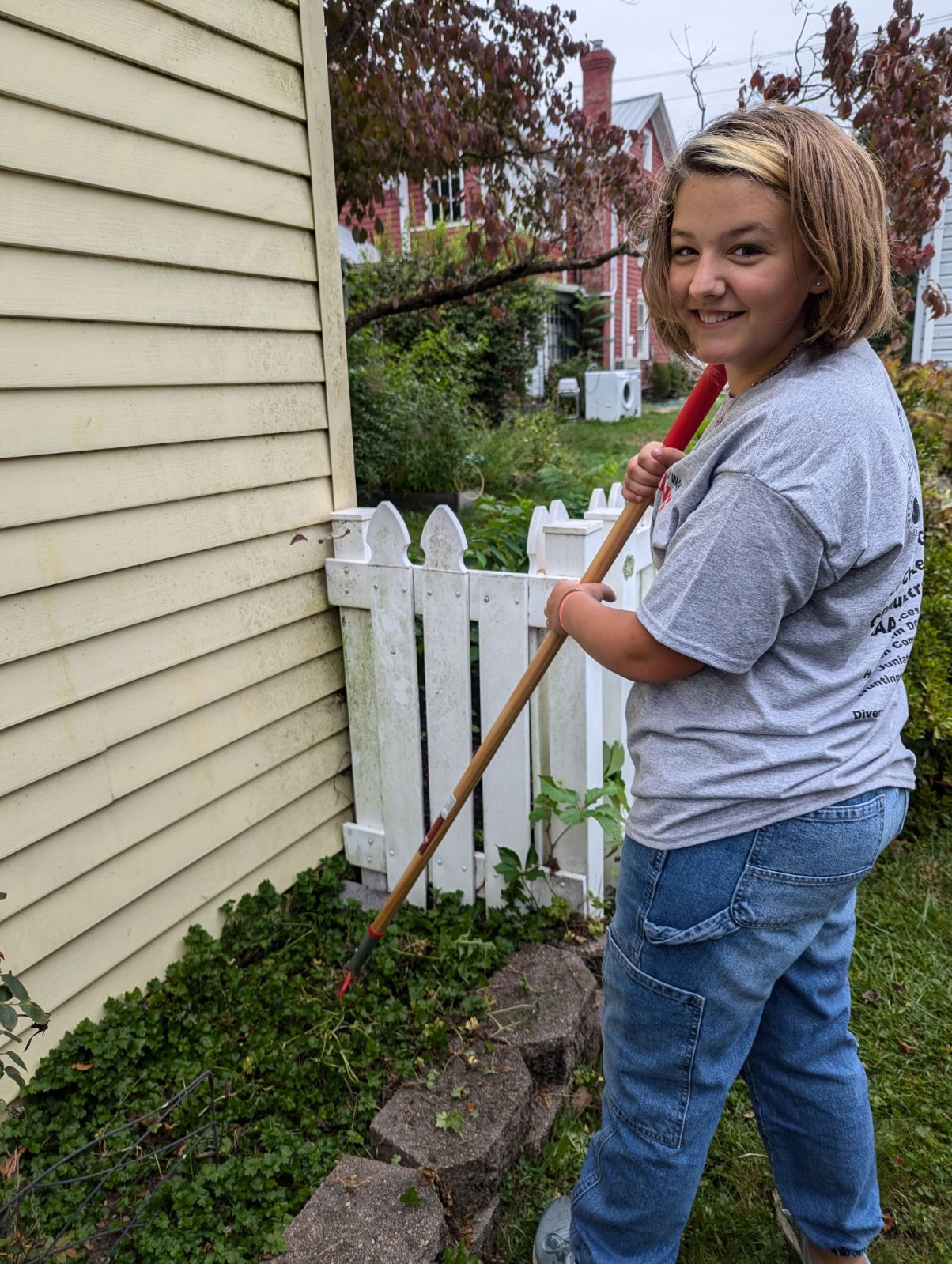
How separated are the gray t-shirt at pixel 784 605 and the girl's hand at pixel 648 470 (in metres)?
0.24

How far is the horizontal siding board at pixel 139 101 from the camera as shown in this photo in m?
1.79

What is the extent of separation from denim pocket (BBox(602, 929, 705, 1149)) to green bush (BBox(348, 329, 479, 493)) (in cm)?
539

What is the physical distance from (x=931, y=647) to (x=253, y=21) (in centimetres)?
305

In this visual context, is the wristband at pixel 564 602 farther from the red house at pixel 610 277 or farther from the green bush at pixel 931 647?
the red house at pixel 610 277

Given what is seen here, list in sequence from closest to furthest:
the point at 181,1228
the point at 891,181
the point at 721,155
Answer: the point at 721,155
the point at 181,1228
the point at 891,181

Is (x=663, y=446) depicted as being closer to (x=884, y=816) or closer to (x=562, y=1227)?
(x=884, y=816)

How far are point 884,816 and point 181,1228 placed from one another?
157 centimetres

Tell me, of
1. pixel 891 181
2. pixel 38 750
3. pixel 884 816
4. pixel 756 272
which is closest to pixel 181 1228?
pixel 38 750

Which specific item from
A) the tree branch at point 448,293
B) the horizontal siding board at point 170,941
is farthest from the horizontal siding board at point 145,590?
the tree branch at point 448,293

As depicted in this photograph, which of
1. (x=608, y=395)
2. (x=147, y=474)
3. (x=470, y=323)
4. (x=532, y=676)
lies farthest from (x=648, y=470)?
(x=608, y=395)

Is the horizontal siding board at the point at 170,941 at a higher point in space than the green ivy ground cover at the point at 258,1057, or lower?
higher

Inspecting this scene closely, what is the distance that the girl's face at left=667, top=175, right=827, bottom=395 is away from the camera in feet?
3.76

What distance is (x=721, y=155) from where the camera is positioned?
1.15 meters

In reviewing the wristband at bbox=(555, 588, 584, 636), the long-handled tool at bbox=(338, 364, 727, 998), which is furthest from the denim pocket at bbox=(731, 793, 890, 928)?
the long-handled tool at bbox=(338, 364, 727, 998)
